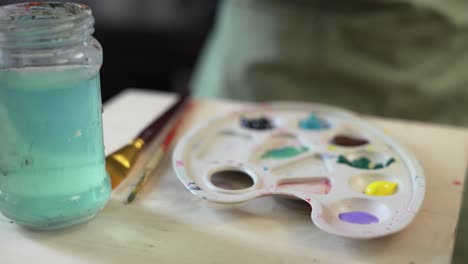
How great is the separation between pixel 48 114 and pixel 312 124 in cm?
34

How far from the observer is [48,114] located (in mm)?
457

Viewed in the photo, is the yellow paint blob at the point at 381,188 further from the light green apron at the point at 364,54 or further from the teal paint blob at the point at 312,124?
the light green apron at the point at 364,54

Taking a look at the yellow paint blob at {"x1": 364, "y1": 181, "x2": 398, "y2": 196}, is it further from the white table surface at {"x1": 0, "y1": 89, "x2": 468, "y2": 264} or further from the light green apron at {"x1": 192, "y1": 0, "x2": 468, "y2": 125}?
the light green apron at {"x1": 192, "y1": 0, "x2": 468, "y2": 125}

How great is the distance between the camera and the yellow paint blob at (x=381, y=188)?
54 centimetres

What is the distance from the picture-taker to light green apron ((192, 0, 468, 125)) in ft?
3.11

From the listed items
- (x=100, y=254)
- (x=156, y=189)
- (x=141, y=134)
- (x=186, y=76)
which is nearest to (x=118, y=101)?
(x=141, y=134)

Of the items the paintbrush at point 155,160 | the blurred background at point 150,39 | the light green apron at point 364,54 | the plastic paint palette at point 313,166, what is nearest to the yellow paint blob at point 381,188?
the plastic paint palette at point 313,166

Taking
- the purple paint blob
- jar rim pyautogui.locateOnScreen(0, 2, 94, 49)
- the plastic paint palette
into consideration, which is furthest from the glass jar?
the purple paint blob

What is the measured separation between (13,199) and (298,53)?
0.62 meters

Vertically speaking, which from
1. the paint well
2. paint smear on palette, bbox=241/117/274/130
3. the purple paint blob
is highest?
paint smear on palette, bbox=241/117/274/130

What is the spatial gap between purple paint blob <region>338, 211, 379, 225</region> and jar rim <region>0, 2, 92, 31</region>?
0.94ft

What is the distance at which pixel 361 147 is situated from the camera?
63 cm

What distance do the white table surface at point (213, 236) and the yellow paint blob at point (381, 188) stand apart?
0.11 feet

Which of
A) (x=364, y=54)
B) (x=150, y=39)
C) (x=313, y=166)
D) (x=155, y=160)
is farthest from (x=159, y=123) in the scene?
(x=150, y=39)
